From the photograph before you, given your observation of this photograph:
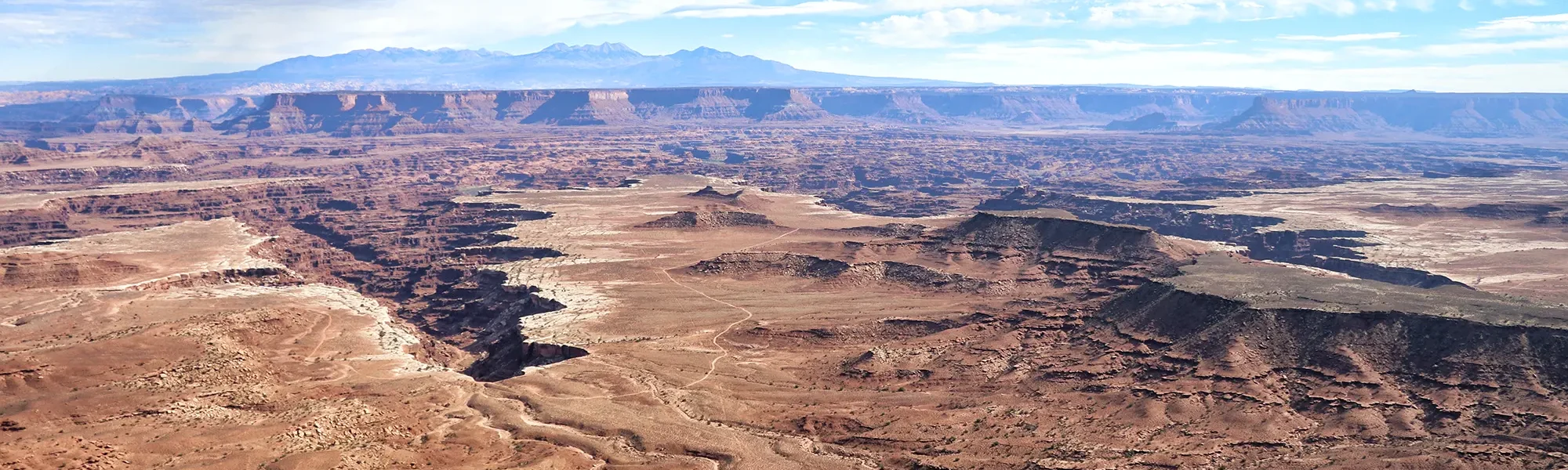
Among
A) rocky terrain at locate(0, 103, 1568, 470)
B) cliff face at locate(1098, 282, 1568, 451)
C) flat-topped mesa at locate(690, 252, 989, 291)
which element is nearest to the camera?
rocky terrain at locate(0, 103, 1568, 470)

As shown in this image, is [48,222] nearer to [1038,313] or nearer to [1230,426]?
[1038,313]

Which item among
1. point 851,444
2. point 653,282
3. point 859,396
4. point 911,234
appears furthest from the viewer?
point 911,234

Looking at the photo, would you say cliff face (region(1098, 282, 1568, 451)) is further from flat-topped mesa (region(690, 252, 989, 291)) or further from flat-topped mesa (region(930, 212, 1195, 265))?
flat-topped mesa (region(930, 212, 1195, 265))

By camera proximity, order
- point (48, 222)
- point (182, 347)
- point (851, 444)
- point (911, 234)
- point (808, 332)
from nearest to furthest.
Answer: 1. point (851, 444)
2. point (182, 347)
3. point (808, 332)
4. point (911, 234)
5. point (48, 222)

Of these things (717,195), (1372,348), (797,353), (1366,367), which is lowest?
(717,195)

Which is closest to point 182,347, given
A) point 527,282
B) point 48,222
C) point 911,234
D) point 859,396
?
point 527,282

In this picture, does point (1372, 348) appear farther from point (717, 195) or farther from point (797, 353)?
point (717, 195)

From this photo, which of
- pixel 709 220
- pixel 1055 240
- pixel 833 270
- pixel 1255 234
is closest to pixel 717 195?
pixel 709 220

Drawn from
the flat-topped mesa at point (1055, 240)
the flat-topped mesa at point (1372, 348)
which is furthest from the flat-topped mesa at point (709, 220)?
the flat-topped mesa at point (1372, 348)

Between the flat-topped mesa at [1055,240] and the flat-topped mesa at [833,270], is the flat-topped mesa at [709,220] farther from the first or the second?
the flat-topped mesa at [1055,240]

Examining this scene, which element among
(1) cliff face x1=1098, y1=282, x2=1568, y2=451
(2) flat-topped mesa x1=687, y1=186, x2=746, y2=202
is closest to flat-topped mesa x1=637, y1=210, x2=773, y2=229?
(2) flat-topped mesa x1=687, y1=186, x2=746, y2=202

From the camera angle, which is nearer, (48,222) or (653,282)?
(653,282)
